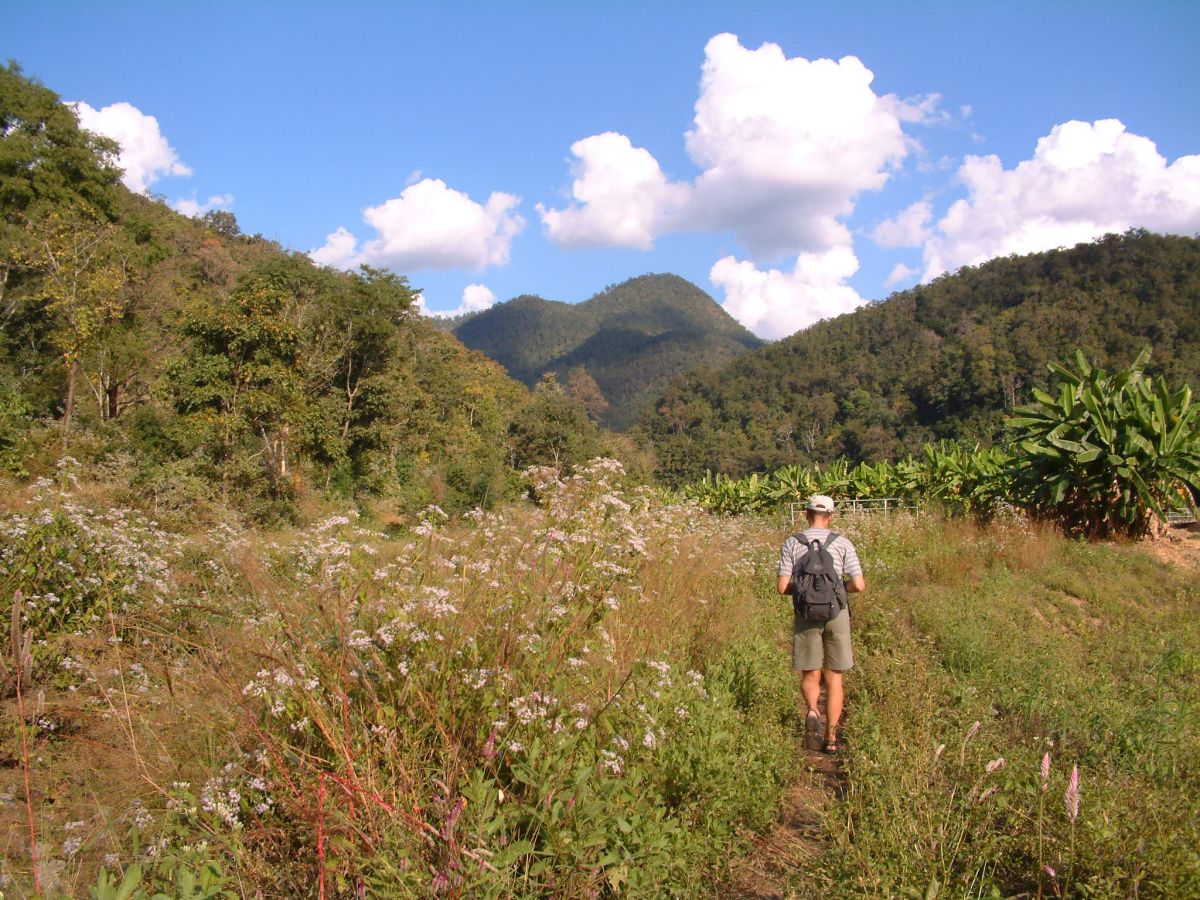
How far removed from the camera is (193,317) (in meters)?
18.5

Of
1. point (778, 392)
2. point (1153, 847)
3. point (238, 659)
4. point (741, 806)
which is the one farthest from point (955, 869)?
point (778, 392)

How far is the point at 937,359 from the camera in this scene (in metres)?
59.9

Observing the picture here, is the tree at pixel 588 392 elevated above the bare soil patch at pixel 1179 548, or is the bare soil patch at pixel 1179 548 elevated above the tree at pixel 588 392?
the tree at pixel 588 392

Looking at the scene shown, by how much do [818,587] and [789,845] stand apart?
1.76 meters

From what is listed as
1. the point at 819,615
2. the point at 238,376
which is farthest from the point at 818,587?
the point at 238,376

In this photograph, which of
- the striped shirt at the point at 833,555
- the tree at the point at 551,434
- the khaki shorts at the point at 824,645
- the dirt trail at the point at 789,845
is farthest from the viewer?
the tree at the point at 551,434

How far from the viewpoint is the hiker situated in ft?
14.9

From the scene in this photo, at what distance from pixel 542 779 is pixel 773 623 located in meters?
4.77

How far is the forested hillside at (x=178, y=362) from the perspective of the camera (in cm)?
1727

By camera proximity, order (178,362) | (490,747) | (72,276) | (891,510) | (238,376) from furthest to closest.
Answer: (72,276) < (238,376) < (178,362) < (891,510) < (490,747)

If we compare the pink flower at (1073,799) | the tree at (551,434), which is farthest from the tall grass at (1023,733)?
the tree at (551,434)

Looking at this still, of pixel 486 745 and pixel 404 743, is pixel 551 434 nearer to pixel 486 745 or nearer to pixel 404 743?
pixel 404 743

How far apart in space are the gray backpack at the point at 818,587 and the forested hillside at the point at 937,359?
124 feet

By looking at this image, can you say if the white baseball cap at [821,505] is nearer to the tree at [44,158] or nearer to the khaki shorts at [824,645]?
the khaki shorts at [824,645]
